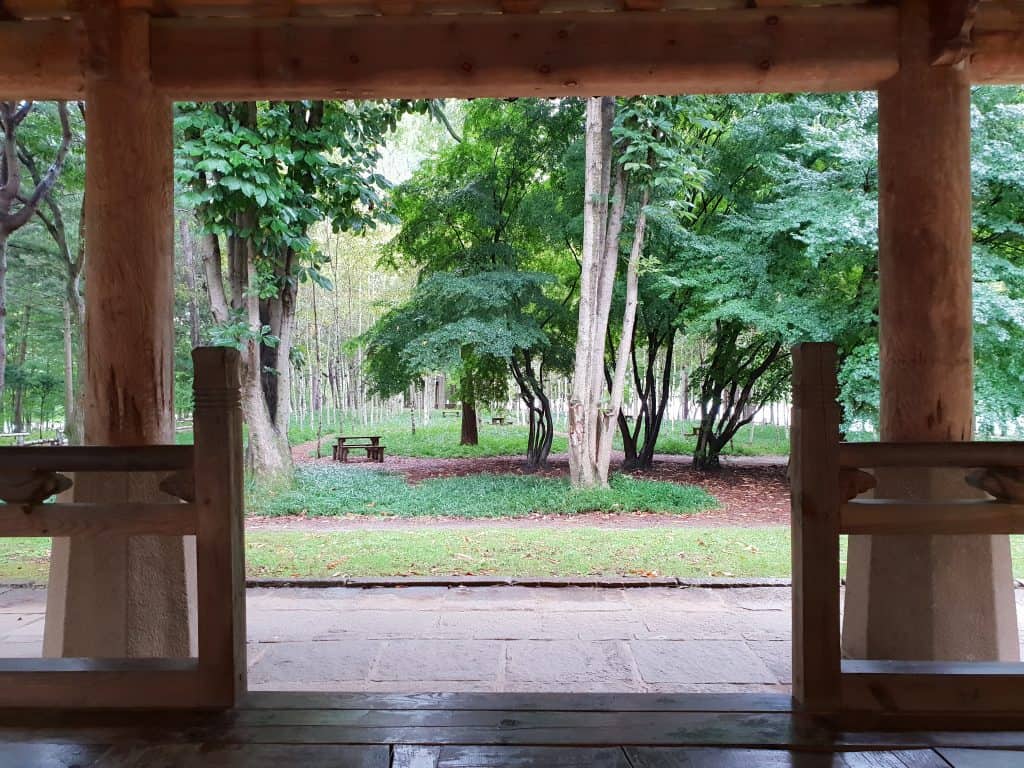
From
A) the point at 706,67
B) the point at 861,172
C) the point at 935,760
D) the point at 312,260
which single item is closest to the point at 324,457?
the point at 312,260

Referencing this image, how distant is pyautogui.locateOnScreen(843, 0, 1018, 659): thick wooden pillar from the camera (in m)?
2.98

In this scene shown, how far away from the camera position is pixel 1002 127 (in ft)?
26.5

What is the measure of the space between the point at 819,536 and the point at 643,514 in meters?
8.21

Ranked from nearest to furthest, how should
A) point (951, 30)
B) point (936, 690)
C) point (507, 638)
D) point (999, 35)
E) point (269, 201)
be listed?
1. point (936, 690)
2. point (951, 30)
3. point (999, 35)
4. point (507, 638)
5. point (269, 201)

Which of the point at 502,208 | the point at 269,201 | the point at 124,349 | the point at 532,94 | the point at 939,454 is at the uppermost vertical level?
the point at 502,208

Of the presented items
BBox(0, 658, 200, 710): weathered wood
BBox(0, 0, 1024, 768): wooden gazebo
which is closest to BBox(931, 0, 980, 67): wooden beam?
BBox(0, 0, 1024, 768): wooden gazebo

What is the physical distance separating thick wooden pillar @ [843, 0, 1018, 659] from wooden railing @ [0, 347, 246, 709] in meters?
2.54

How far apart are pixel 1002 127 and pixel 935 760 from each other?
864cm

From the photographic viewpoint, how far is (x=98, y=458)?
1.92 metres

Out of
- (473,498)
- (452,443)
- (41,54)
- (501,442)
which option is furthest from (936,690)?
(452,443)

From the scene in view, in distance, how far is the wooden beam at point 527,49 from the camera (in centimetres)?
319

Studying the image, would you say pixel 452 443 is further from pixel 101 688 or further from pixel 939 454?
pixel 939 454

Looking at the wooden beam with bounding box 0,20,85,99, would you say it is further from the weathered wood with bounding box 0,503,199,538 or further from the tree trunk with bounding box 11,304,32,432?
the tree trunk with bounding box 11,304,32,432

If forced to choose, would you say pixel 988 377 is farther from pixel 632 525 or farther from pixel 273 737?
pixel 273 737
